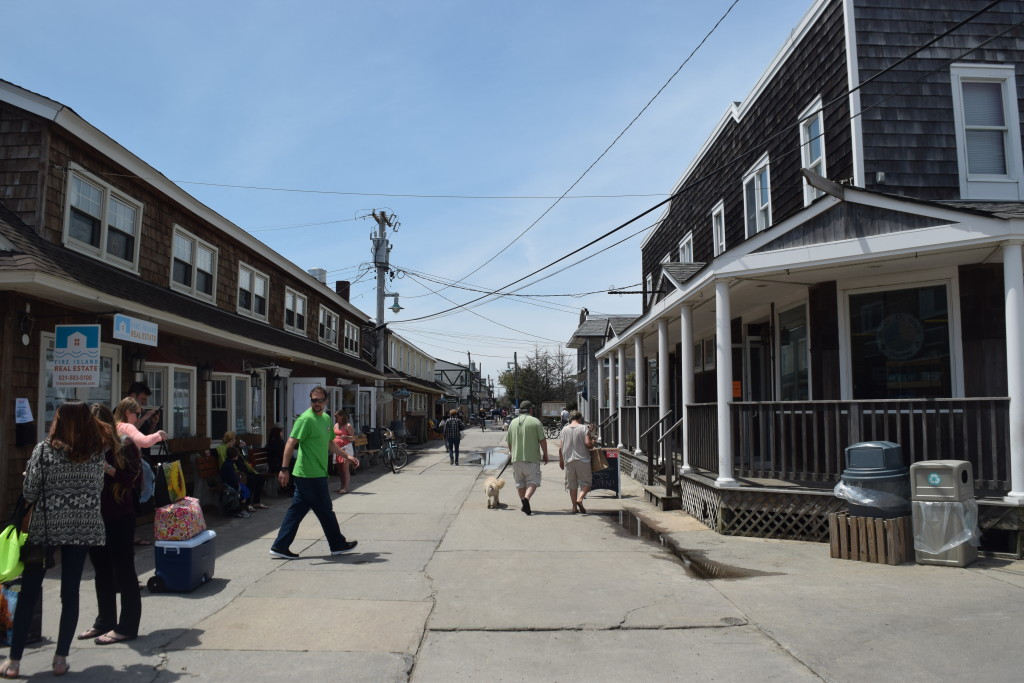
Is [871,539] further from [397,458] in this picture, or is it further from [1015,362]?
[397,458]

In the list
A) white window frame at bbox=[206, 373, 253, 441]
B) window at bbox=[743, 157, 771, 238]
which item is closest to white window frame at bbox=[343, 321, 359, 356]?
white window frame at bbox=[206, 373, 253, 441]

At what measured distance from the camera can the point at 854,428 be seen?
8.63 m

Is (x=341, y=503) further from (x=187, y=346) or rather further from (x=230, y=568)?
(x=230, y=568)

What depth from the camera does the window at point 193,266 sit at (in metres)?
13.6

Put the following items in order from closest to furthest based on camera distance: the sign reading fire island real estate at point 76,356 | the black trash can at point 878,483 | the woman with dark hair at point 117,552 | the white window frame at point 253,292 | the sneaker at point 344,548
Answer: the woman with dark hair at point 117,552 → the black trash can at point 878,483 → the sneaker at point 344,548 → the sign reading fire island real estate at point 76,356 → the white window frame at point 253,292

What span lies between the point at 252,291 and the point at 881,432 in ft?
45.4

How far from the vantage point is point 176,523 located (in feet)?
20.8

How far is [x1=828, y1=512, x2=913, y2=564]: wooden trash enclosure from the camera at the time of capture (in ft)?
24.4

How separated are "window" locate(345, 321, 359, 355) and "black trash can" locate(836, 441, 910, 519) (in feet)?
70.7

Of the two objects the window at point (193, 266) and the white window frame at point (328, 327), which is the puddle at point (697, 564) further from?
the white window frame at point (328, 327)

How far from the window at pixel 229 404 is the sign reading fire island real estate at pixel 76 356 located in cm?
561

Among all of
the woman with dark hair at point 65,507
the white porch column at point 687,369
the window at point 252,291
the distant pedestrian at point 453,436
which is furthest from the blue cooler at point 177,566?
the distant pedestrian at point 453,436

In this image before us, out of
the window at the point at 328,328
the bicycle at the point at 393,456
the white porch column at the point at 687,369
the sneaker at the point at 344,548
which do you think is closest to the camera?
the sneaker at the point at 344,548

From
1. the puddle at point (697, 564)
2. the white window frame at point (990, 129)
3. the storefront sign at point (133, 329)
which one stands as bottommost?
the puddle at point (697, 564)
